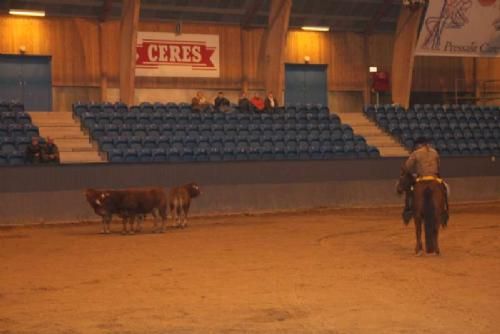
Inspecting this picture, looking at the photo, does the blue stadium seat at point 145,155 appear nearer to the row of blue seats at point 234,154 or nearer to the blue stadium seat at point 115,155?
the row of blue seats at point 234,154

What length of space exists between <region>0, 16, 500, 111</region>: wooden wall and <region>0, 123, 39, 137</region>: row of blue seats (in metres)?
8.19

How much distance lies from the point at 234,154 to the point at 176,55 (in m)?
9.79

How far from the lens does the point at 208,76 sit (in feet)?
117

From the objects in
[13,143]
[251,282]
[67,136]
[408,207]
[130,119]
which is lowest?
[251,282]

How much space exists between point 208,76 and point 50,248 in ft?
65.1

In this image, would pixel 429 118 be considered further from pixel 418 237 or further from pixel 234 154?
pixel 418 237

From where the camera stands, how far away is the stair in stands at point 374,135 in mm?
30297

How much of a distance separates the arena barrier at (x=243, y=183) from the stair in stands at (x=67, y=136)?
1761 millimetres

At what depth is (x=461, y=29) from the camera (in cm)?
3312

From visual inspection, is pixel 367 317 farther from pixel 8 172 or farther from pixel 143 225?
pixel 8 172

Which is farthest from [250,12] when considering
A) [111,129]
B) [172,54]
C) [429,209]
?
[429,209]

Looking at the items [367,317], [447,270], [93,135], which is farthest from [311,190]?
[367,317]

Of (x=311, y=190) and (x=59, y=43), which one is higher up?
(x=59, y=43)

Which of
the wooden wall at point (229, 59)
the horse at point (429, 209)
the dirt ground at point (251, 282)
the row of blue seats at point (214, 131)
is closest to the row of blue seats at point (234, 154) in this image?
the row of blue seats at point (214, 131)
